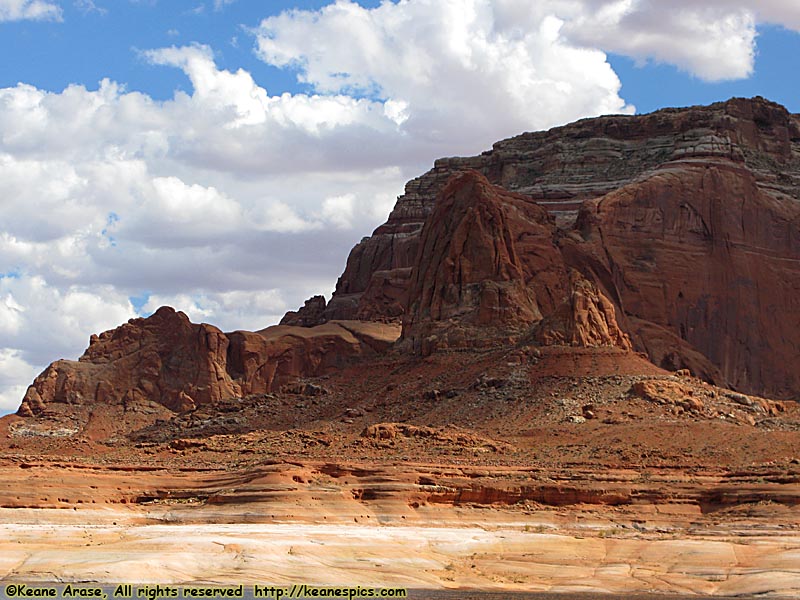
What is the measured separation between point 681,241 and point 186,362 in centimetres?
4206

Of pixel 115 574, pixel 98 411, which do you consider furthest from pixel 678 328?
pixel 115 574

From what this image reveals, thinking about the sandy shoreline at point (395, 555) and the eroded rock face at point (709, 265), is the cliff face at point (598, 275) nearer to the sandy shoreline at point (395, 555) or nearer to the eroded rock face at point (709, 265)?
the eroded rock face at point (709, 265)

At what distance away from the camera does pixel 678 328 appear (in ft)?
406

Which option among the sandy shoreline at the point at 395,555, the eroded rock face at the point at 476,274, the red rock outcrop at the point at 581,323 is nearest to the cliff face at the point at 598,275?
the eroded rock face at the point at 476,274

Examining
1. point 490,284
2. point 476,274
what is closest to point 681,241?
point 476,274

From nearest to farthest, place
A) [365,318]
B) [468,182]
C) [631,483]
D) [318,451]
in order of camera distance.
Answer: [631,483] → [318,451] → [468,182] → [365,318]

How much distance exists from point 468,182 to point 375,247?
5067 cm

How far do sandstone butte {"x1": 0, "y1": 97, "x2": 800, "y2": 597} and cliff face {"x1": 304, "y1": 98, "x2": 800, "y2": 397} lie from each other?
0.78 ft

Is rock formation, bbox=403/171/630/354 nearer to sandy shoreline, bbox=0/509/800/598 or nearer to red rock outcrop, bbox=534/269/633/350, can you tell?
red rock outcrop, bbox=534/269/633/350

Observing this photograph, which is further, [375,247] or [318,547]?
[375,247]

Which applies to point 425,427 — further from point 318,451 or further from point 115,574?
point 115,574

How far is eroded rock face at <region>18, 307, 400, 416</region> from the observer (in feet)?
416

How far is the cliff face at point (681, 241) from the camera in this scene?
383 ft

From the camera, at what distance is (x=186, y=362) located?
5108 inches
